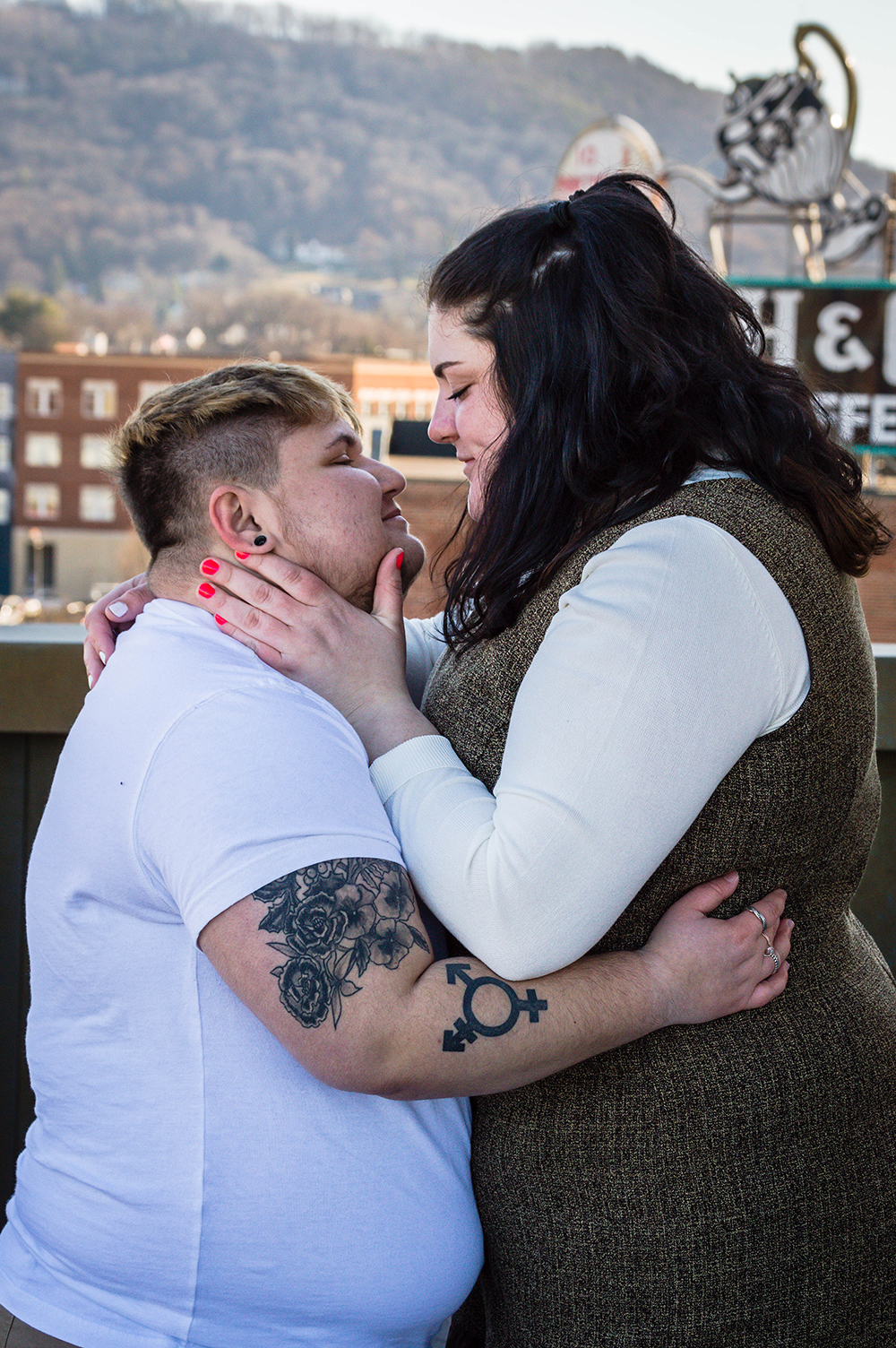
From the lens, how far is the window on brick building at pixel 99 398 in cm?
5341

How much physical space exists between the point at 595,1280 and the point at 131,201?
140 meters

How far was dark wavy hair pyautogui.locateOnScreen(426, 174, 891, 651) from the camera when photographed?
1.49 metres

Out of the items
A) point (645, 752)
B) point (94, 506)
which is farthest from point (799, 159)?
point (94, 506)

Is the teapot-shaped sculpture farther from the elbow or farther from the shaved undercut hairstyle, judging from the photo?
the elbow

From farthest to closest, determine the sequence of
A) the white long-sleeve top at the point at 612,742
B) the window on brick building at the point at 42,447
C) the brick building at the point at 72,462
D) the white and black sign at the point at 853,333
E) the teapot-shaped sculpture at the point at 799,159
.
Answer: the window on brick building at the point at 42,447
the brick building at the point at 72,462
the teapot-shaped sculpture at the point at 799,159
the white and black sign at the point at 853,333
the white long-sleeve top at the point at 612,742

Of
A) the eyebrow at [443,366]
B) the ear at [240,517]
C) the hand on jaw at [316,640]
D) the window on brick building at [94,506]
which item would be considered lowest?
the window on brick building at [94,506]

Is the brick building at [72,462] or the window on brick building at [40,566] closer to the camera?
the brick building at [72,462]

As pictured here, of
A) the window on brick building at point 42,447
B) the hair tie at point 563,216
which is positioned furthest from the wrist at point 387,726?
the window on brick building at point 42,447

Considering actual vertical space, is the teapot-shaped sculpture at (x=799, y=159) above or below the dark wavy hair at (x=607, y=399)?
above

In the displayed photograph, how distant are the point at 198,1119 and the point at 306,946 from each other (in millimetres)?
299

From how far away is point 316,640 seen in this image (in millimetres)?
1574

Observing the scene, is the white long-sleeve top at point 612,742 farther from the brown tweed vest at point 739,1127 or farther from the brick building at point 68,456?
the brick building at point 68,456

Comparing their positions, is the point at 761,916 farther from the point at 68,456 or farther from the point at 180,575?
the point at 68,456

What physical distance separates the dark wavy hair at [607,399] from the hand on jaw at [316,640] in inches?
5.5
